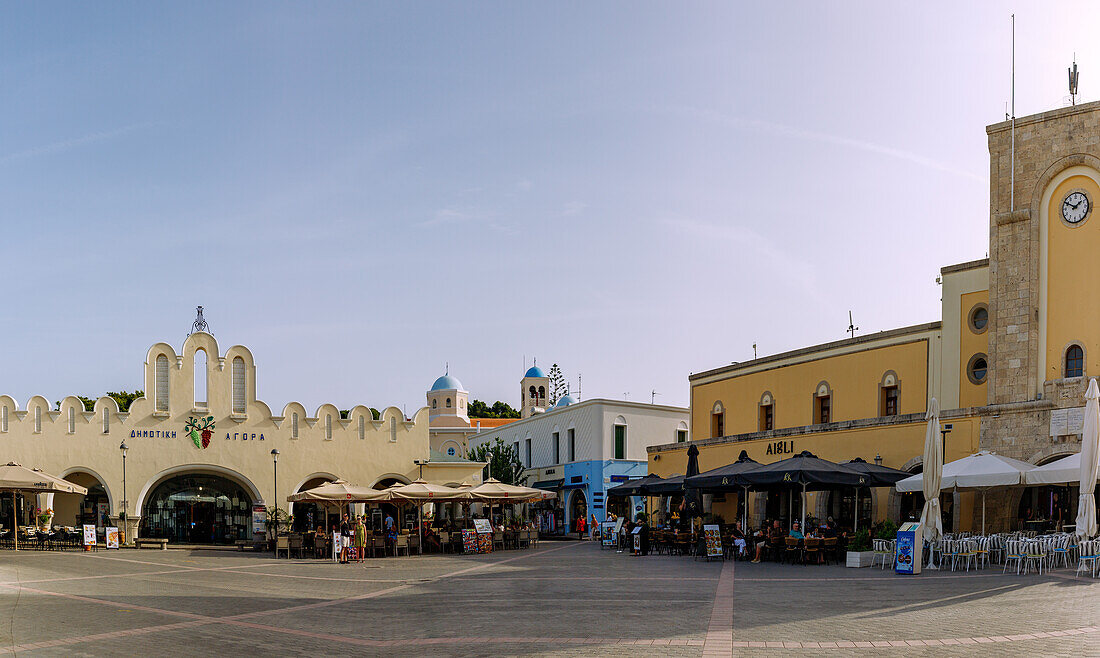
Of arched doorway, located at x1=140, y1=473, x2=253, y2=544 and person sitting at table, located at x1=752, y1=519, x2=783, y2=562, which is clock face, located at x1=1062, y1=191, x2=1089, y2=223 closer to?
person sitting at table, located at x1=752, y1=519, x2=783, y2=562

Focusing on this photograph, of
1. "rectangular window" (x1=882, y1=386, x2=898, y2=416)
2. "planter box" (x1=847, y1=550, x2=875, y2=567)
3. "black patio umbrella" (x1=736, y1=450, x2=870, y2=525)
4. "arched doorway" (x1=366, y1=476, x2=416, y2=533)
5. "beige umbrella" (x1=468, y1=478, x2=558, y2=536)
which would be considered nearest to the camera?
"planter box" (x1=847, y1=550, x2=875, y2=567)

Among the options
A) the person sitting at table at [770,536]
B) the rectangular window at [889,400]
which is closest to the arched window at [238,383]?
the person sitting at table at [770,536]

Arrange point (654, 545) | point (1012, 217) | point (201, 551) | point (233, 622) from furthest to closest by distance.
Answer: point (201, 551), point (654, 545), point (1012, 217), point (233, 622)

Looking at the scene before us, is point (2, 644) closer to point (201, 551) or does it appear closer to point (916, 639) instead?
point (916, 639)

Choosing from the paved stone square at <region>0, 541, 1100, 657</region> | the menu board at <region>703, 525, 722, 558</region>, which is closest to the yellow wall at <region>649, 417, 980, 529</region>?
the menu board at <region>703, 525, 722, 558</region>

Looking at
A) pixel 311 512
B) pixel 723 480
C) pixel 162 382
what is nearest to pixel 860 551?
pixel 723 480

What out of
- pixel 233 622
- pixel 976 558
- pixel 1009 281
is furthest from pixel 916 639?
pixel 1009 281

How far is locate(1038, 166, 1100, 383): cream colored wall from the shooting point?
81.6 ft

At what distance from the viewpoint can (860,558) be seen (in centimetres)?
2167

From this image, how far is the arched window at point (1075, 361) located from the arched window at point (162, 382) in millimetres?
30225

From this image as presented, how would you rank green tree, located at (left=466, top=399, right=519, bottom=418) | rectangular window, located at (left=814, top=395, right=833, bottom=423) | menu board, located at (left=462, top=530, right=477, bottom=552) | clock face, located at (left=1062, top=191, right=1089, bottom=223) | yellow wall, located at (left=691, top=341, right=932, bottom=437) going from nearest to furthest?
clock face, located at (left=1062, top=191, right=1089, bottom=223) → menu board, located at (left=462, top=530, right=477, bottom=552) → yellow wall, located at (left=691, top=341, right=932, bottom=437) → rectangular window, located at (left=814, top=395, right=833, bottom=423) → green tree, located at (left=466, top=399, right=519, bottom=418)

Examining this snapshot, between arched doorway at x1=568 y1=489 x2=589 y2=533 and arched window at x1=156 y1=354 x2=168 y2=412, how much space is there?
840 inches

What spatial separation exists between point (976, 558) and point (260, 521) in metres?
25.0

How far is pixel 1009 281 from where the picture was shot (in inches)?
1038
